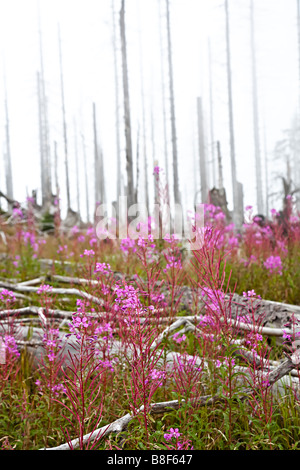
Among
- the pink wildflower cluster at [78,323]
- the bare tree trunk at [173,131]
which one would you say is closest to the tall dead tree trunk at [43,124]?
the bare tree trunk at [173,131]

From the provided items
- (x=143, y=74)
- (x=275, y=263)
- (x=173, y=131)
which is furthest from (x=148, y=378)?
(x=143, y=74)

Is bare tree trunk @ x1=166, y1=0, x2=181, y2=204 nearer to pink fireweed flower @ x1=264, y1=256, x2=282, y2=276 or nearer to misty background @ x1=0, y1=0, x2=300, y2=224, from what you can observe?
misty background @ x1=0, y1=0, x2=300, y2=224

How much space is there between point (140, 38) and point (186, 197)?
1868 cm

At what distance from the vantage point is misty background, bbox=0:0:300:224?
14.2 meters

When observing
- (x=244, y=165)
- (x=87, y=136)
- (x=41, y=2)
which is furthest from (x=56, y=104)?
(x=244, y=165)

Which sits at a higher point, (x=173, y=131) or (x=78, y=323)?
(x=173, y=131)

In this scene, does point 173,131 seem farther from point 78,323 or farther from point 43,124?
point 78,323

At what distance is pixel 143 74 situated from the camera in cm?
2227

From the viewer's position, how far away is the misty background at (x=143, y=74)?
46.6ft

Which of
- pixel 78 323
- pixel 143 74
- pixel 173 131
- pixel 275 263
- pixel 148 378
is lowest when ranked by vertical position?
pixel 148 378

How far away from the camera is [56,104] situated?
23.0m

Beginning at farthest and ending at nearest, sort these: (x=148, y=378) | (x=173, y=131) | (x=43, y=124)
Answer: (x=43, y=124), (x=173, y=131), (x=148, y=378)

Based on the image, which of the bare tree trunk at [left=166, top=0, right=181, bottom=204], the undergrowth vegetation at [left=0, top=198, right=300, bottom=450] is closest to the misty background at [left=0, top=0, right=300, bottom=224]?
the bare tree trunk at [left=166, top=0, right=181, bottom=204]
